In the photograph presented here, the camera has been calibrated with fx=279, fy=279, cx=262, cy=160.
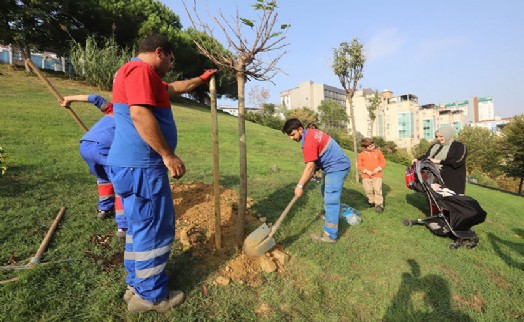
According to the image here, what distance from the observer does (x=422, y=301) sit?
9.93 feet

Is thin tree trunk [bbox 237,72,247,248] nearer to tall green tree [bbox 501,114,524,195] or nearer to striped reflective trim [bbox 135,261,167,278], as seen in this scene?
striped reflective trim [bbox 135,261,167,278]

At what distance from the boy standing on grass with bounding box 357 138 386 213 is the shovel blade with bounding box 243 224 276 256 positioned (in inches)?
138

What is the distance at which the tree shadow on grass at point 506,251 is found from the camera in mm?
4216

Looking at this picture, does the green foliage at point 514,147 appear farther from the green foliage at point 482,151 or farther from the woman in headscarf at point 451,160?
the woman in headscarf at point 451,160

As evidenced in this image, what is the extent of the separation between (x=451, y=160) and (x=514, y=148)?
911 inches

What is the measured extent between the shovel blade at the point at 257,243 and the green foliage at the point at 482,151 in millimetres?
27358

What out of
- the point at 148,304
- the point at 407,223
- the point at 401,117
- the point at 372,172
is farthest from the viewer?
the point at 401,117

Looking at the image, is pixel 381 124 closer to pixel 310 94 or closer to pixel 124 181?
pixel 310 94

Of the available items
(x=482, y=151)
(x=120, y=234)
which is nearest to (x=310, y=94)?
(x=482, y=151)

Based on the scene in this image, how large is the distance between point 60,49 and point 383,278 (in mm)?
25634

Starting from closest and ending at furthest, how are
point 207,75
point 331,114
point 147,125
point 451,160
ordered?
point 147,125 < point 207,75 < point 451,160 < point 331,114

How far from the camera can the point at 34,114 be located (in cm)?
1009

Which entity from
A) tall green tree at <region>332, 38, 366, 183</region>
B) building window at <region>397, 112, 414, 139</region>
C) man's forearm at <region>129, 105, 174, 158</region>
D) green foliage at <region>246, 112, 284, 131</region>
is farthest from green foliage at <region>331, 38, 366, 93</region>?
building window at <region>397, 112, 414, 139</region>

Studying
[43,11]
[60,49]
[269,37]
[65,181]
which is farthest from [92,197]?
[60,49]
